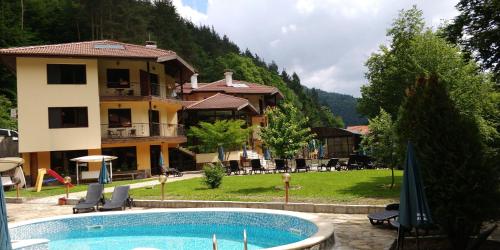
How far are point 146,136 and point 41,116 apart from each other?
6570 mm

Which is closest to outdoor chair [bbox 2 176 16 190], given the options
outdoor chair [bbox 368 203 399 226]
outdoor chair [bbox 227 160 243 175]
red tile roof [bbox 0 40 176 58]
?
red tile roof [bbox 0 40 176 58]

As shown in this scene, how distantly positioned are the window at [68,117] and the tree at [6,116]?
34.1ft

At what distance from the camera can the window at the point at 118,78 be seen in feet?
102

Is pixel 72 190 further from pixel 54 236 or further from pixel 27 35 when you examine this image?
pixel 27 35

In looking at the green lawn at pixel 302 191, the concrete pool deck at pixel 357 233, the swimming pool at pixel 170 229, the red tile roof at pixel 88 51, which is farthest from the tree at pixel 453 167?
the red tile roof at pixel 88 51

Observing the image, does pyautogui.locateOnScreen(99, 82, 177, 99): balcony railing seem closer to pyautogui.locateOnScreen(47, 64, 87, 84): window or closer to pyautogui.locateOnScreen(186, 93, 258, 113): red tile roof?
pyautogui.locateOnScreen(47, 64, 87, 84): window

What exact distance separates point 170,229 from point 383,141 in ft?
26.9

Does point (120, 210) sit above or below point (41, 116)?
below

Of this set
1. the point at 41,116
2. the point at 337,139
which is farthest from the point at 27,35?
the point at 337,139

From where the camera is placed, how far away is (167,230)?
1399 centimetres

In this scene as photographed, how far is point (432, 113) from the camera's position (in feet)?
26.5

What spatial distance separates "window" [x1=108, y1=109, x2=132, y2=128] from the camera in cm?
3103

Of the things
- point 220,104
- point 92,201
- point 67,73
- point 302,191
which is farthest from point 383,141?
point 220,104

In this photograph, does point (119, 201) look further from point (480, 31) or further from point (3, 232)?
point (480, 31)
